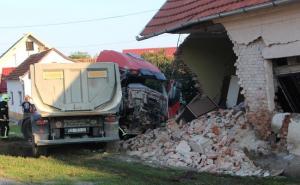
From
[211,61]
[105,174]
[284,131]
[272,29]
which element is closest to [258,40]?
[272,29]

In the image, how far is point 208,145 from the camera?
13453 millimetres

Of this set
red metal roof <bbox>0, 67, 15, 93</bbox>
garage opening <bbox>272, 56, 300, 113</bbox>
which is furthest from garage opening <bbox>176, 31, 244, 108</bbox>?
red metal roof <bbox>0, 67, 15, 93</bbox>

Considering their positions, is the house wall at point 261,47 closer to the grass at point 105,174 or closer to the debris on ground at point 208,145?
the debris on ground at point 208,145

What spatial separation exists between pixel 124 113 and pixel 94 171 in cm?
636

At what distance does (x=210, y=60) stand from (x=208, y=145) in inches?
222

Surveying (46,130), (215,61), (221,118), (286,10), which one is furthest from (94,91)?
(286,10)

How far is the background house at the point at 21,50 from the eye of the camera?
62594 millimetres

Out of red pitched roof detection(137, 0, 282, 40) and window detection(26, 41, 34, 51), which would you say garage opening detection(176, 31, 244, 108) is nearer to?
red pitched roof detection(137, 0, 282, 40)

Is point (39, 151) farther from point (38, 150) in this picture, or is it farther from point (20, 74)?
point (20, 74)

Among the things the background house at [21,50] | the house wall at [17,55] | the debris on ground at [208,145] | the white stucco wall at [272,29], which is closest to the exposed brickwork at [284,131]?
the debris on ground at [208,145]

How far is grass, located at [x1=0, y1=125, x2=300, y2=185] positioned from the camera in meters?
10.2

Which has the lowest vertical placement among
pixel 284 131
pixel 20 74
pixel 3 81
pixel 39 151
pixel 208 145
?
pixel 39 151

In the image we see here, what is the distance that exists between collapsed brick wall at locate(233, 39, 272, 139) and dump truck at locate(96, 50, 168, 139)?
503 centimetres

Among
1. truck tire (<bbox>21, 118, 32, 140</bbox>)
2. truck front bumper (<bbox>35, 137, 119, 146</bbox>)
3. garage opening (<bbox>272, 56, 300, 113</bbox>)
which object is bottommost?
truck front bumper (<bbox>35, 137, 119, 146</bbox>)
